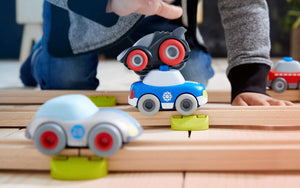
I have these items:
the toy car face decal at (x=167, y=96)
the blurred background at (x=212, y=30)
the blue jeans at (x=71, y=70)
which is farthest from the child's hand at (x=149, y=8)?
the blurred background at (x=212, y=30)

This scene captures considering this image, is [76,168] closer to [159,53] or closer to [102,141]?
[102,141]

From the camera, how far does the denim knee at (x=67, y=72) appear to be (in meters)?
1.36

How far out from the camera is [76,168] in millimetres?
518

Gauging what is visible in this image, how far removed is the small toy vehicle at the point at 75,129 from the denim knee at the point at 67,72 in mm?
845

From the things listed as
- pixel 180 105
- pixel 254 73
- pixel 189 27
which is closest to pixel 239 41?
pixel 254 73

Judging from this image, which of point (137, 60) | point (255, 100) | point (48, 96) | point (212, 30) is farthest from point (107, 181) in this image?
point (212, 30)

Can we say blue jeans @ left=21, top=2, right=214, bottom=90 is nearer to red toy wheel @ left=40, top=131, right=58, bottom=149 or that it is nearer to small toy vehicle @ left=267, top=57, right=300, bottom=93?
small toy vehicle @ left=267, top=57, right=300, bottom=93

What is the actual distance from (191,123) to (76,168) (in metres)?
0.27

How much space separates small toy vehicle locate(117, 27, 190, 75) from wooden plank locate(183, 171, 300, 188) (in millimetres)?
261

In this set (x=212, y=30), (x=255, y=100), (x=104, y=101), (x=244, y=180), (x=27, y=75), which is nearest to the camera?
(x=244, y=180)

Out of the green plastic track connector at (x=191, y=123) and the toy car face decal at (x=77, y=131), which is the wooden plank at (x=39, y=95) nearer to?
the green plastic track connector at (x=191, y=123)

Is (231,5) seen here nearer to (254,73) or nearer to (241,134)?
(254,73)

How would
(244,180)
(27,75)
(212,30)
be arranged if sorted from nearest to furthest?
(244,180)
(27,75)
(212,30)

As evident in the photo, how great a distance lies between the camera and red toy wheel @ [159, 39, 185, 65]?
0.74 m
